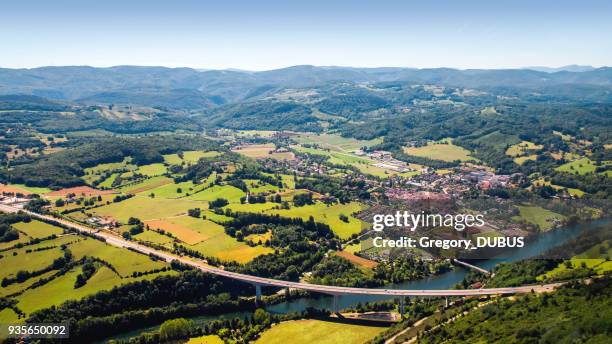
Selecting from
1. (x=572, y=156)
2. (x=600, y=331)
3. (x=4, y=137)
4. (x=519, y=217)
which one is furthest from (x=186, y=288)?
(x=4, y=137)

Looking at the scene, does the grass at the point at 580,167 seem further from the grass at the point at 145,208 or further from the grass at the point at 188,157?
the grass at the point at 188,157

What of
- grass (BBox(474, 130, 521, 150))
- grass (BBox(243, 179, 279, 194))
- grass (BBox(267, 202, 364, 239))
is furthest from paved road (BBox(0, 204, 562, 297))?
grass (BBox(474, 130, 521, 150))

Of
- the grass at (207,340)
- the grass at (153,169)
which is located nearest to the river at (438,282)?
the grass at (207,340)

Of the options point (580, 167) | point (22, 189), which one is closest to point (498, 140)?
point (580, 167)

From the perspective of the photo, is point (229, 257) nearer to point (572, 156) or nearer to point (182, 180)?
point (182, 180)

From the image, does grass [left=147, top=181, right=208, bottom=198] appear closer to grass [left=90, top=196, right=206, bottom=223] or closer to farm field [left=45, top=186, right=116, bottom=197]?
grass [left=90, top=196, right=206, bottom=223]

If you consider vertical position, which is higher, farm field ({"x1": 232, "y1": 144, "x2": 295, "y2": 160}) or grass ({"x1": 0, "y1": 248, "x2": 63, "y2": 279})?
farm field ({"x1": 232, "y1": 144, "x2": 295, "y2": 160})

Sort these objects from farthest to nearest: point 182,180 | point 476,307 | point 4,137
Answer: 1. point 4,137
2. point 182,180
3. point 476,307
